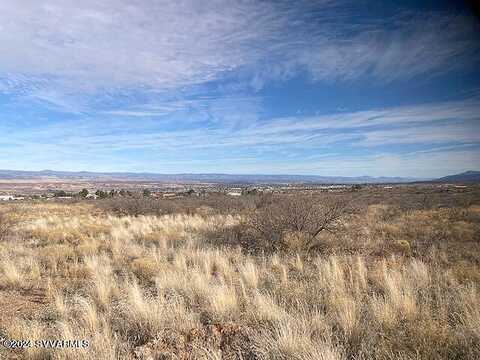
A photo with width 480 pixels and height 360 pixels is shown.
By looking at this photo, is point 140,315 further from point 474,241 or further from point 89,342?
point 474,241

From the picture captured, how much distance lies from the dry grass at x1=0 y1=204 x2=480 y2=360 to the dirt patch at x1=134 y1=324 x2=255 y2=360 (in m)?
0.01

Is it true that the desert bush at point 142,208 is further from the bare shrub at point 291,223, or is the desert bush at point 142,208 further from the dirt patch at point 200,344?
the dirt patch at point 200,344

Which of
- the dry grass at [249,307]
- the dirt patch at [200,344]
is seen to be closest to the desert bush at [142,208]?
the dry grass at [249,307]

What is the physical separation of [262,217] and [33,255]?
288 inches

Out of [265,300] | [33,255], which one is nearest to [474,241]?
[265,300]

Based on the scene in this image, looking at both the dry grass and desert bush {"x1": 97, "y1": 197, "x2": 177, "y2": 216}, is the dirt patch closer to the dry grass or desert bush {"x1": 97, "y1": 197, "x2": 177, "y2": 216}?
the dry grass

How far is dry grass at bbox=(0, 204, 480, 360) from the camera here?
4.04 metres

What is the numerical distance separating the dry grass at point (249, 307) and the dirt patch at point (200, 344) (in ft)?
0.05

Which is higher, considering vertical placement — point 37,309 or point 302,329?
point 302,329

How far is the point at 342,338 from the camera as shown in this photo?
4.25 metres

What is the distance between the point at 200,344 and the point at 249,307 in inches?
53.2

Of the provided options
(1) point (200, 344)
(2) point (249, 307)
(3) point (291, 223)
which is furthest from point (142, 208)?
(1) point (200, 344)

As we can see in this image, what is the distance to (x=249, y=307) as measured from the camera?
543 cm

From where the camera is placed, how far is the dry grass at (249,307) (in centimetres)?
404
